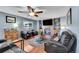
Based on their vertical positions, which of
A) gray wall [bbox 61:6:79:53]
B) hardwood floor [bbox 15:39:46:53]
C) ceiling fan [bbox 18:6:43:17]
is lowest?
hardwood floor [bbox 15:39:46:53]

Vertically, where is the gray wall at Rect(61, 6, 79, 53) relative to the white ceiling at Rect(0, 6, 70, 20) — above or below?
below

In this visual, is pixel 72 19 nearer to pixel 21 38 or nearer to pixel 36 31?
pixel 36 31

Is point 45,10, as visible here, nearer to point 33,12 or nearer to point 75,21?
point 33,12

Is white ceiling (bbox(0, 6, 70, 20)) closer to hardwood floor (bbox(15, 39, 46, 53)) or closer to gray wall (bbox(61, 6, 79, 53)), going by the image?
gray wall (bbox(61, 6, 79, 53))

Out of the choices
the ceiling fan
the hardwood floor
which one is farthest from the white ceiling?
the hardwood floor

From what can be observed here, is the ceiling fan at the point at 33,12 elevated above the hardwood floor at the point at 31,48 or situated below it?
above

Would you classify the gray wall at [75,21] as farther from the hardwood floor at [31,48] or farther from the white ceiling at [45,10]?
the hardwood floor at [31,48]

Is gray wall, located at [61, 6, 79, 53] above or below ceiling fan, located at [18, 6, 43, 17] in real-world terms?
below

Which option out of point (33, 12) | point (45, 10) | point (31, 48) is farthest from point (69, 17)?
point (31, 48)

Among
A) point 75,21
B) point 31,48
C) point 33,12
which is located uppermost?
point 33,12

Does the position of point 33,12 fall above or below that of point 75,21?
above

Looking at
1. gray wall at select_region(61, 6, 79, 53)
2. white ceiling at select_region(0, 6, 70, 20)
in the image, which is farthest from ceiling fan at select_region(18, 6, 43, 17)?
gray wall at select_region(61, 6, 79, 53)

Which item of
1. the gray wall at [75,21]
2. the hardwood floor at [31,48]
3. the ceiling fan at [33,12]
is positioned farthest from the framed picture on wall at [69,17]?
the hardwood floor at [31,48]

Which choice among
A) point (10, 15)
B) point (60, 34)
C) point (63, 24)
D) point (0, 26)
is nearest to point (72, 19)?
point (63, 24)
